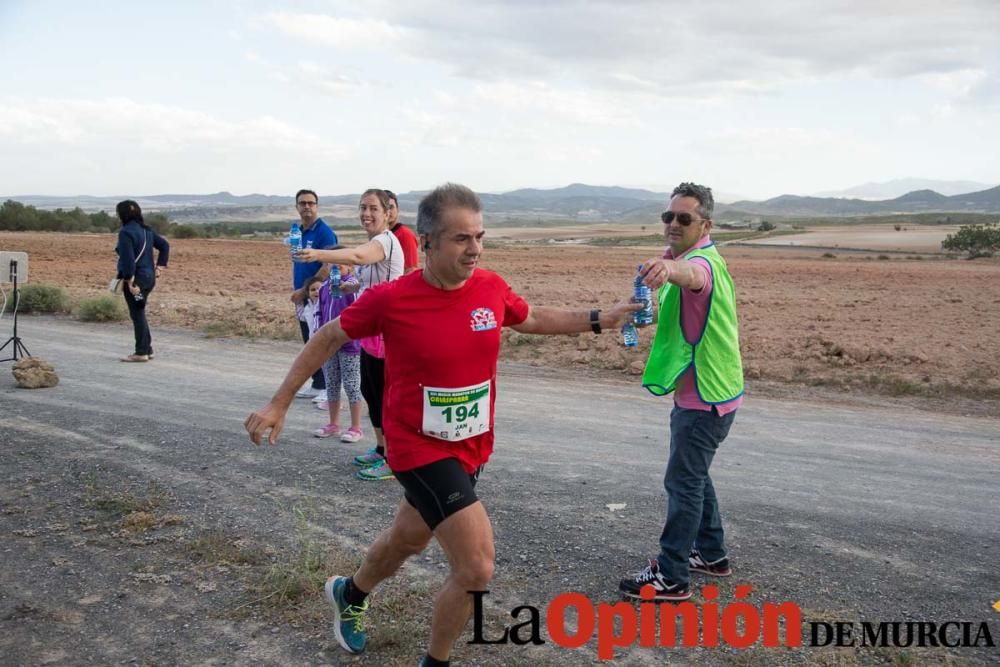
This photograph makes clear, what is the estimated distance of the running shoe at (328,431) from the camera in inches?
298

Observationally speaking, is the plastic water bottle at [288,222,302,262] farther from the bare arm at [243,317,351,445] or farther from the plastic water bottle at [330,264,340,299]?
the bare arm at [243,317,351,445]

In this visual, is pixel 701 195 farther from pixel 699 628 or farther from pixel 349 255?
pixel 349 255

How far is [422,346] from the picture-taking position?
332 centimetres

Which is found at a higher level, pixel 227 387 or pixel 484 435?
pixel 484 435

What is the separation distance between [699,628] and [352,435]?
403 cm

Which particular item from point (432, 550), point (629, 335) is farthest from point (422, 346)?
point (432, 550)

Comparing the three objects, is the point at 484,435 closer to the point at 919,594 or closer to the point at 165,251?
the point at 919,594

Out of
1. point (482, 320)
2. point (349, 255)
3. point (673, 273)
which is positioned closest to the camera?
point (482, 320)

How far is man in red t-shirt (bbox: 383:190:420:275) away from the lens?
21.5ft

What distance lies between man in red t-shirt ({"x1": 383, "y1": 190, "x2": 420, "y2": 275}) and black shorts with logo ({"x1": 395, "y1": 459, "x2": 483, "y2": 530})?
132 inches

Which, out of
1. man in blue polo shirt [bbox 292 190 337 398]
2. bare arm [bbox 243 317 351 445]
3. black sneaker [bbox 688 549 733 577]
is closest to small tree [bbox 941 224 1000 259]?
man in blue polo shirt [bbox 292 190 337 398]

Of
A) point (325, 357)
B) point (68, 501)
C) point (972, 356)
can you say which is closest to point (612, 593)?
point (325, 357)

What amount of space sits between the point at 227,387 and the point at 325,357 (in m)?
6.95

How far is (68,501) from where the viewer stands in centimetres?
584
